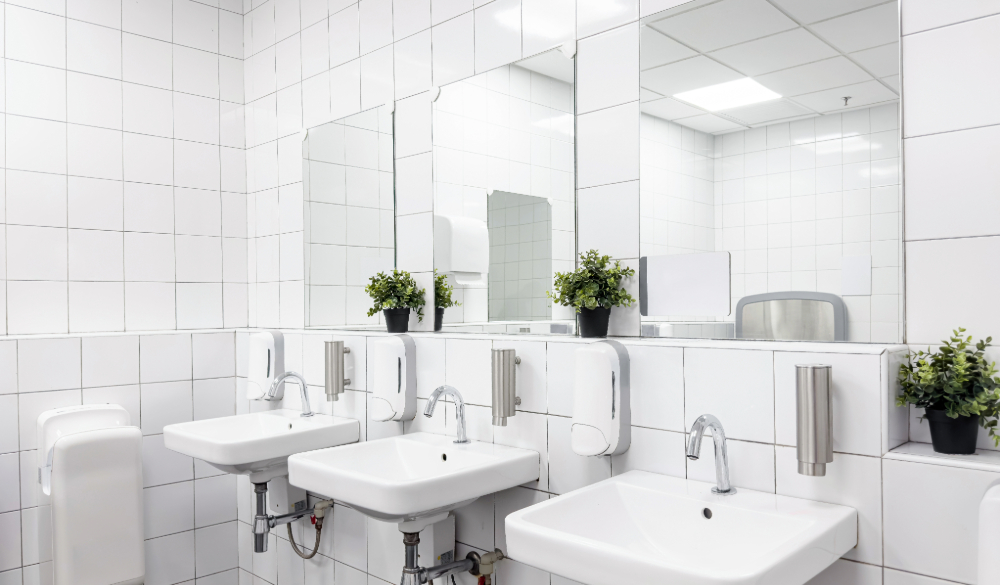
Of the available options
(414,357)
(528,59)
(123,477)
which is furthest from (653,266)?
(123,477)

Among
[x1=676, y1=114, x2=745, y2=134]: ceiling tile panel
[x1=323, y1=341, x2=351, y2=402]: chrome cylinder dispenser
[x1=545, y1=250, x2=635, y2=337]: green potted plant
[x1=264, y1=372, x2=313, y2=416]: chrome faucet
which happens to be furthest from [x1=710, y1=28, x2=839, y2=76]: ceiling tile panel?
[x1=264, y1=372, x2=313, y2=416]: chrome faucet

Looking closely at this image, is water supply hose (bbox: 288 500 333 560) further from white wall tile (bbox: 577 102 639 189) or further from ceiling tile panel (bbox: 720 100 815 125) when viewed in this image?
ceiling tile panel (bbox: 720 100 815 125)

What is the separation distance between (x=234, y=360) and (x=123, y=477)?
0.83 metres

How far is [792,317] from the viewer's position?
5.16ft

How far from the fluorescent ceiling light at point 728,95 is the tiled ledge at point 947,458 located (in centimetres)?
84

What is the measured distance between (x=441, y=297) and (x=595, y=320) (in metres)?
0.68

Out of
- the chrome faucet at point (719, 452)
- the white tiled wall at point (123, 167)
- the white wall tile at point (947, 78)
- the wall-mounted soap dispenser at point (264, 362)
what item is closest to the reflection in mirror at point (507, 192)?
the chrome faucet at point (719, 452)

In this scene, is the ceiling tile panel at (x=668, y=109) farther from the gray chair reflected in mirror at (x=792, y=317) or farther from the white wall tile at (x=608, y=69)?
the gray chair reflected in mirror at (x=792, y=317)

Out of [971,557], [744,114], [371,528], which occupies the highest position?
[744,114]

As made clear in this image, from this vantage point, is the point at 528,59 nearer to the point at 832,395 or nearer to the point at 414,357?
the point at 414,357

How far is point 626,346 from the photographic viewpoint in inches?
69.5

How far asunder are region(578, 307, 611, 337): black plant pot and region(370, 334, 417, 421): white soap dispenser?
69 centimetres

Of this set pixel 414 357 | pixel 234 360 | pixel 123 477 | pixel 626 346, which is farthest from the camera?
pixel 234 360

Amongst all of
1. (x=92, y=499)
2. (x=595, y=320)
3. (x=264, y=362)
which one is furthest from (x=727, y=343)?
(x=92, y=499)
